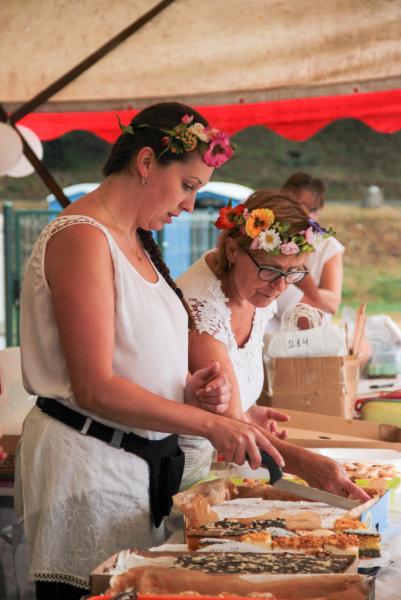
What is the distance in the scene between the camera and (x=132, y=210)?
5.86ft

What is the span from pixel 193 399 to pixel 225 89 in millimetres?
3123

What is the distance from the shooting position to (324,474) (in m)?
1.96

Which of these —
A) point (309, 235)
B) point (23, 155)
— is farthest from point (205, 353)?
point (23, 155)

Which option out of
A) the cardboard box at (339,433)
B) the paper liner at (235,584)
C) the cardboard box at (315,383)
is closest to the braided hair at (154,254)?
the paper liner at (235,584)

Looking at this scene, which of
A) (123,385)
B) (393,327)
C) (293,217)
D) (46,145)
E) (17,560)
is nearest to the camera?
(123,385)

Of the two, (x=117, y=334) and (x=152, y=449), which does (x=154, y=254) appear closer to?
(x=117, y=334)

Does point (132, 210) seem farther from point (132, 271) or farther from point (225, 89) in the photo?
point (225, 89)

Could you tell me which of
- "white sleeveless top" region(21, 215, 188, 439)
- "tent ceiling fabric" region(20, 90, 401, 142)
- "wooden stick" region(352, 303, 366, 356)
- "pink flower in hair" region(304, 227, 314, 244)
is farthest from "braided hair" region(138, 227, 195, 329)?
"tent ceiling fabric" region(20, 90, 401, 142)

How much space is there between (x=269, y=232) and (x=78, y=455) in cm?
86

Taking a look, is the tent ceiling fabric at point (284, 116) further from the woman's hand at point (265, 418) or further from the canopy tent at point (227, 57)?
the woman's hand at point (265, 418)

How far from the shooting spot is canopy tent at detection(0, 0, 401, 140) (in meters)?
4.20

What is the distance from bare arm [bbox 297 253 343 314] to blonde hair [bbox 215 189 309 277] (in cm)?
170

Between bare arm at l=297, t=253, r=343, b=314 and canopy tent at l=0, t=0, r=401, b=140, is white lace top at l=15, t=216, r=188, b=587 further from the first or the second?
canopy tent at l=0, t=0, r=401, b=140

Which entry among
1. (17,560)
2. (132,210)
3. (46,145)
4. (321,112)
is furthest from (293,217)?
(46,145)
